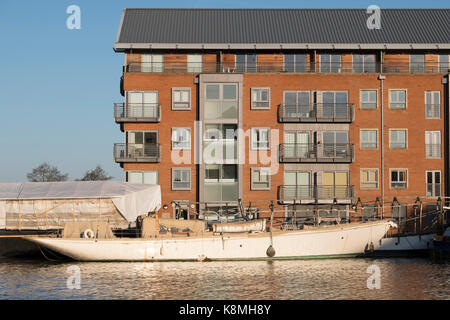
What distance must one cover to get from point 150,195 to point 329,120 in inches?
694

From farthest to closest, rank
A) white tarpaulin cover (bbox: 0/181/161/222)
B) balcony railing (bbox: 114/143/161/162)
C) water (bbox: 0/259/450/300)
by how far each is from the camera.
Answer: balcony railing (bbox: 114/143/161/162) → white tarpaulin cover (bbox: 0/181/161/222) → water (bbox: 0/259/450/300)

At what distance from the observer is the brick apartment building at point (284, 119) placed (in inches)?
2232

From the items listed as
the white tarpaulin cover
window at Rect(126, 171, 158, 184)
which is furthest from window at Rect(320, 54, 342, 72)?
the white tarpaulin cover

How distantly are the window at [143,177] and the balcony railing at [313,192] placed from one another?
34.1ft

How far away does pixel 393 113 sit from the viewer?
57938 millimetres

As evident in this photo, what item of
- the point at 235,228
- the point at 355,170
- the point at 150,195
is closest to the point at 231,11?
the point at 355,170

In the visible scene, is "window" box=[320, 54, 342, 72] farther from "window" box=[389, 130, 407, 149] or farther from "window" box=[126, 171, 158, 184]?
"window" box=[126, 171, 158, 184]

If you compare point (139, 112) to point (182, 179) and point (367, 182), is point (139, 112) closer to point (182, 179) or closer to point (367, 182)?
point (182, 179)

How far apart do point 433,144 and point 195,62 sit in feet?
69.9

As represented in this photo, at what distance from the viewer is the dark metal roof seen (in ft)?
195

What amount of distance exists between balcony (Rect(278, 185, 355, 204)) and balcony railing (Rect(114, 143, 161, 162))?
10627 mm

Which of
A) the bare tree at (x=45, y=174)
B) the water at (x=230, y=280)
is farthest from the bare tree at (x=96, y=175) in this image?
the water at (x=230, y=280)

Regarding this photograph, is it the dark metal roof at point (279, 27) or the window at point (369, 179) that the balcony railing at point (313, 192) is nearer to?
the window at point (369, 179)

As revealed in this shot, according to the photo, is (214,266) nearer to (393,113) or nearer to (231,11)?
(393,113)
